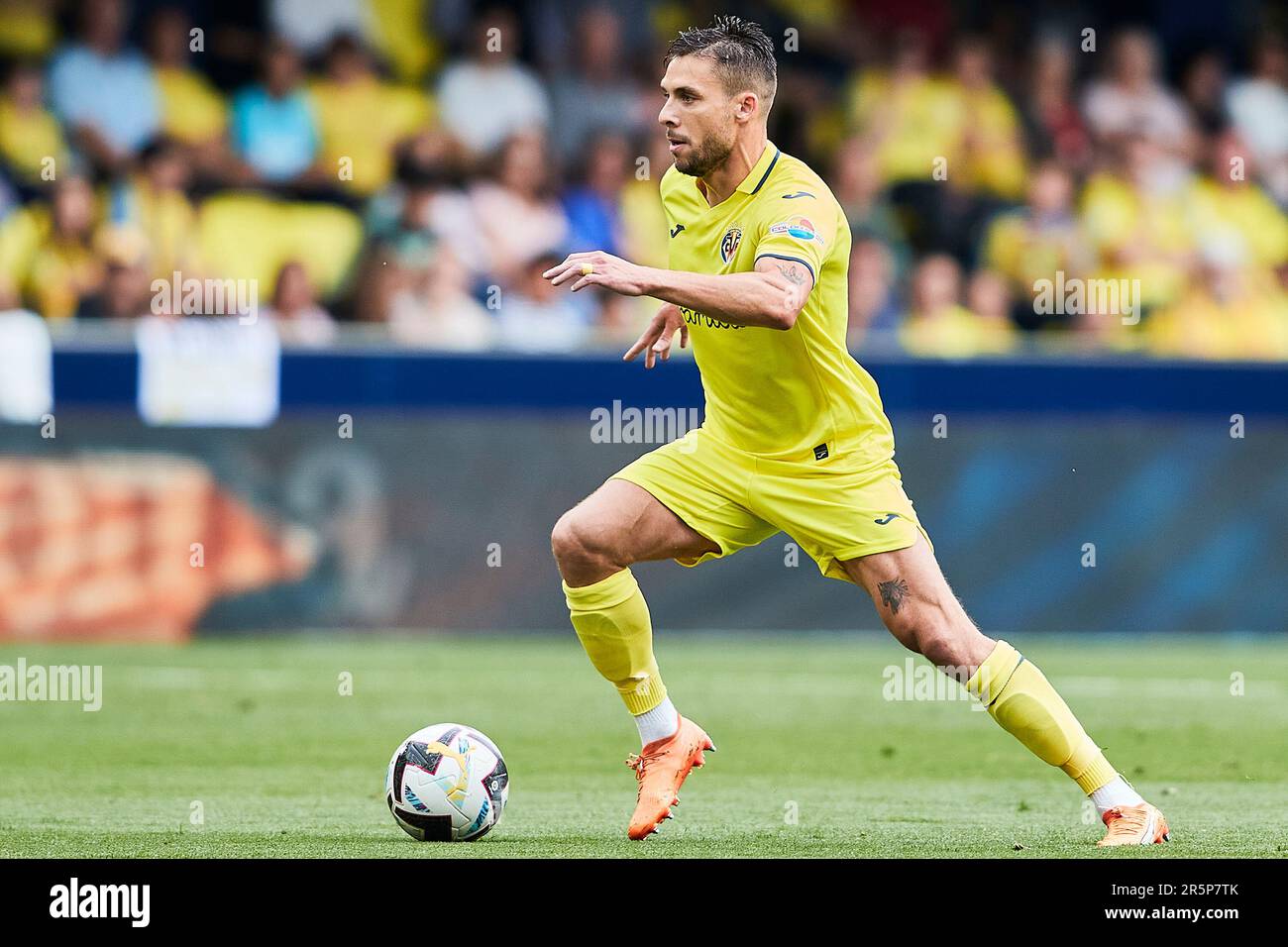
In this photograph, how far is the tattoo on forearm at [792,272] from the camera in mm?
6273

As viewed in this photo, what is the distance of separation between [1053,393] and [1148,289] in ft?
9.45

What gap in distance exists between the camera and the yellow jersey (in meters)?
6.73

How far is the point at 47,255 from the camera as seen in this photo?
1381 cm

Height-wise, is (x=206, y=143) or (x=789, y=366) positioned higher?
(x=206, y=143)

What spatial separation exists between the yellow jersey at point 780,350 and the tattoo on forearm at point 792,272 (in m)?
0.32

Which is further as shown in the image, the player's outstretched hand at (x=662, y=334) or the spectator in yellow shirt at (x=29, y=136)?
the spectator in yellow shirt at (x=29, y=136)

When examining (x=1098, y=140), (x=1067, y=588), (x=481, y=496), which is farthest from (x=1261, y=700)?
(x=1098, y=140)

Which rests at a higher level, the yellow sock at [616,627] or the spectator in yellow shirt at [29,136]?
the spectator in yellow shirt at [29,136]

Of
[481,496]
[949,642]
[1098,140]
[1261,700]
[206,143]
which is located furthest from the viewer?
[1098,140]

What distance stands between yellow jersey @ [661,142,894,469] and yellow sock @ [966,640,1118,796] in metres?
0.83

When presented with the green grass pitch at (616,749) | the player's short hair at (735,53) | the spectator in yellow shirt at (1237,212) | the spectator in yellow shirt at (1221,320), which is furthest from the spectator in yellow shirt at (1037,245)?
the player's short hair at (735,53)

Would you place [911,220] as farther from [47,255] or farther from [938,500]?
[47,255]

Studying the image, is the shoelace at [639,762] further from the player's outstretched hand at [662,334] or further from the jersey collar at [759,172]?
the jersey collar at [759,172]

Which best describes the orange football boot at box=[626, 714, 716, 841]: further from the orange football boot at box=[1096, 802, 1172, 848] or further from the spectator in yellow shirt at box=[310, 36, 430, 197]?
the spectator in yellow shirt at box=[310, 36, 430, 197]
